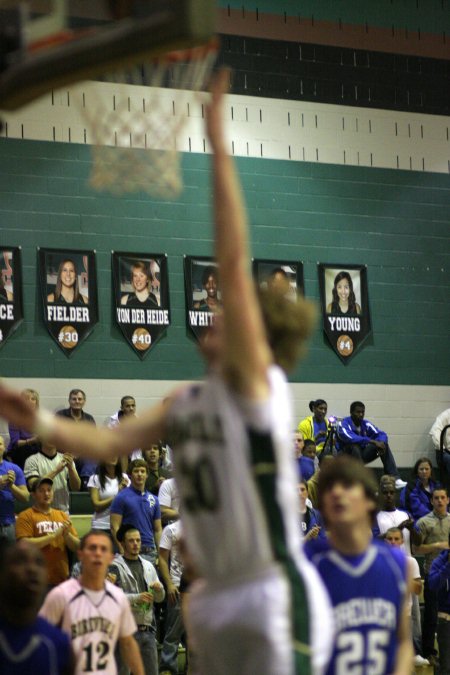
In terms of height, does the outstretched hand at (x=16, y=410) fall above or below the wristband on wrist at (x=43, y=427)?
above

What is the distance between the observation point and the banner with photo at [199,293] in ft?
57.4

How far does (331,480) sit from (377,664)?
2.47 ft

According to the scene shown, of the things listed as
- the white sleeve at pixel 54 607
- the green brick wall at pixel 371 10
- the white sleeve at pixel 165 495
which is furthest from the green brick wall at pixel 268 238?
the white sleeve at pixel 54 607

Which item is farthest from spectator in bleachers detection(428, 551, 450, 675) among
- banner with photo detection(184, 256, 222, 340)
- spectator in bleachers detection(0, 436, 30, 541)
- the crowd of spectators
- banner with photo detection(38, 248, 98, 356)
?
banner with photo detection(38, 248, 98, 356)

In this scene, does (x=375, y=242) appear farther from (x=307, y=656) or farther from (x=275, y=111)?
(x=307, y=656)

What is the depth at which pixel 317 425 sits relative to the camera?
1712 centimetres

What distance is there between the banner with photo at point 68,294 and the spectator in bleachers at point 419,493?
16.6 ft

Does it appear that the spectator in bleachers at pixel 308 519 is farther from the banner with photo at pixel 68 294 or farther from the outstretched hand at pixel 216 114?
the outstretched hand at pixel 216 114

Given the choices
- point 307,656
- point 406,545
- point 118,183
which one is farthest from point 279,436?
point 406,545

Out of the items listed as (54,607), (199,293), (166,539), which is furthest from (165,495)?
(54,607)

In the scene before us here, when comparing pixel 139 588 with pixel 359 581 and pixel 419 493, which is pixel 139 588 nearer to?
pixel 419 493

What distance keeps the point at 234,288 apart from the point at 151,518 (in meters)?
9.56

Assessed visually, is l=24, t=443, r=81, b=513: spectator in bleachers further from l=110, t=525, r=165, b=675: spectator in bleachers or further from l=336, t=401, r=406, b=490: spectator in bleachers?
l=336, t=401, r=406, b=490: spectator in bleachers

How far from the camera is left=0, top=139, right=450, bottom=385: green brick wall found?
16.8 metres
